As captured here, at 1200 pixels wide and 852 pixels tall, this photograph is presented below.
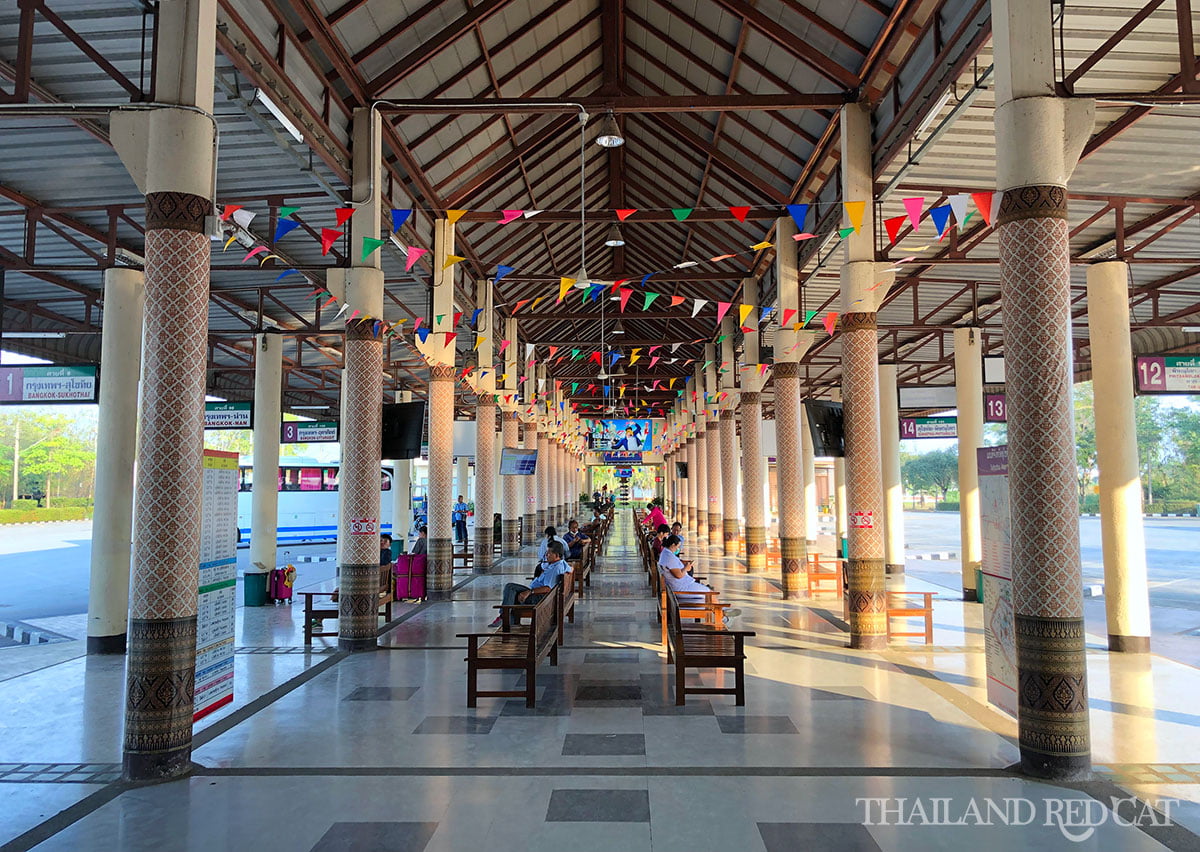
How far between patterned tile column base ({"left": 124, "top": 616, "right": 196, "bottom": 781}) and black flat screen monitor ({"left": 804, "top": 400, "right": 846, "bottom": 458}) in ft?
27.0

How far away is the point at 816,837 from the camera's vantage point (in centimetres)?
419

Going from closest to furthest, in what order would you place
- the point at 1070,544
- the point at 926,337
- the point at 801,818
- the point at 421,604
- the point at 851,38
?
the point at 801,818 → the point at 1070,544 → the point at 851,38 → the point at 421,604 → the point at 926,337

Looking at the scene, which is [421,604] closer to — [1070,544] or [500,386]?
[500,386]

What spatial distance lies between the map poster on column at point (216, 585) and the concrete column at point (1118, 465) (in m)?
9.47

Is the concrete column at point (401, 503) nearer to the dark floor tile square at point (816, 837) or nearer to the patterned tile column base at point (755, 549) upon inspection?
the patterned tile column base at point (755, 549)

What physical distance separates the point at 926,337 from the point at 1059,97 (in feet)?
51.8

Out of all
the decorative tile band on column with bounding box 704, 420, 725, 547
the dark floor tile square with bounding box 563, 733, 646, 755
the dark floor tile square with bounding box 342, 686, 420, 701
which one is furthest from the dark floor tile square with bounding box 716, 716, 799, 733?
the decorative tile band on column with bounding box 704, 420, 725, 547

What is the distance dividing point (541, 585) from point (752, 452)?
10.6m

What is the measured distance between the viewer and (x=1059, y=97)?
5660 mm

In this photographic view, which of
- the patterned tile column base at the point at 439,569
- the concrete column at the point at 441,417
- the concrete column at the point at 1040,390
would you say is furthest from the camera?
the patterned tile column base at the point at 439,569

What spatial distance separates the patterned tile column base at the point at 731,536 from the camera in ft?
73.9

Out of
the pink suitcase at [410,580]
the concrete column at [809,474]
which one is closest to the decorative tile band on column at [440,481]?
the pink suitcase at [410,580]

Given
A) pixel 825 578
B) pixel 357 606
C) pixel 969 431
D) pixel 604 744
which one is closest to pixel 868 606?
pixel 825 578

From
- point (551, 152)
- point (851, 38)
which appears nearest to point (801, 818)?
point (851, 38)
